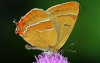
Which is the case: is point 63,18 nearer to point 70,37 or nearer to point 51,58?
point 51,58

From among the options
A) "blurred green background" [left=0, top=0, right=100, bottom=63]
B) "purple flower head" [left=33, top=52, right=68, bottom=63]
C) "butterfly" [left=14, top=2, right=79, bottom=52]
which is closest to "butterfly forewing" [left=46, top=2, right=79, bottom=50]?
"butterfly" [left=14, top=2, right=79, bottom=52]

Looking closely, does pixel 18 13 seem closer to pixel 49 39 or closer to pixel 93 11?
pixel 93 11

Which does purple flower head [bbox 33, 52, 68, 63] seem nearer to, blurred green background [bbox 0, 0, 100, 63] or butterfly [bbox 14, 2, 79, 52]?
butterfly [bbox 14, 2, 79, 52]

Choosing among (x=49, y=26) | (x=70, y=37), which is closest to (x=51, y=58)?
(x=49, y=26)

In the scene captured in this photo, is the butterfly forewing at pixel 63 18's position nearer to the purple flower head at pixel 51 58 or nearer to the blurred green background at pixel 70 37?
the purple flower head at pixel 51 58

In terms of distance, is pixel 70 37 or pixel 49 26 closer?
pixel 49 26

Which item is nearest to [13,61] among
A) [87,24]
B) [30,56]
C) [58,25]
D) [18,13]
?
[30,56]

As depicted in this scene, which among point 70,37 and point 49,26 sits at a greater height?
point 49,26

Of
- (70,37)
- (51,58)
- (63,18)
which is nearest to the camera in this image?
(63,18)
